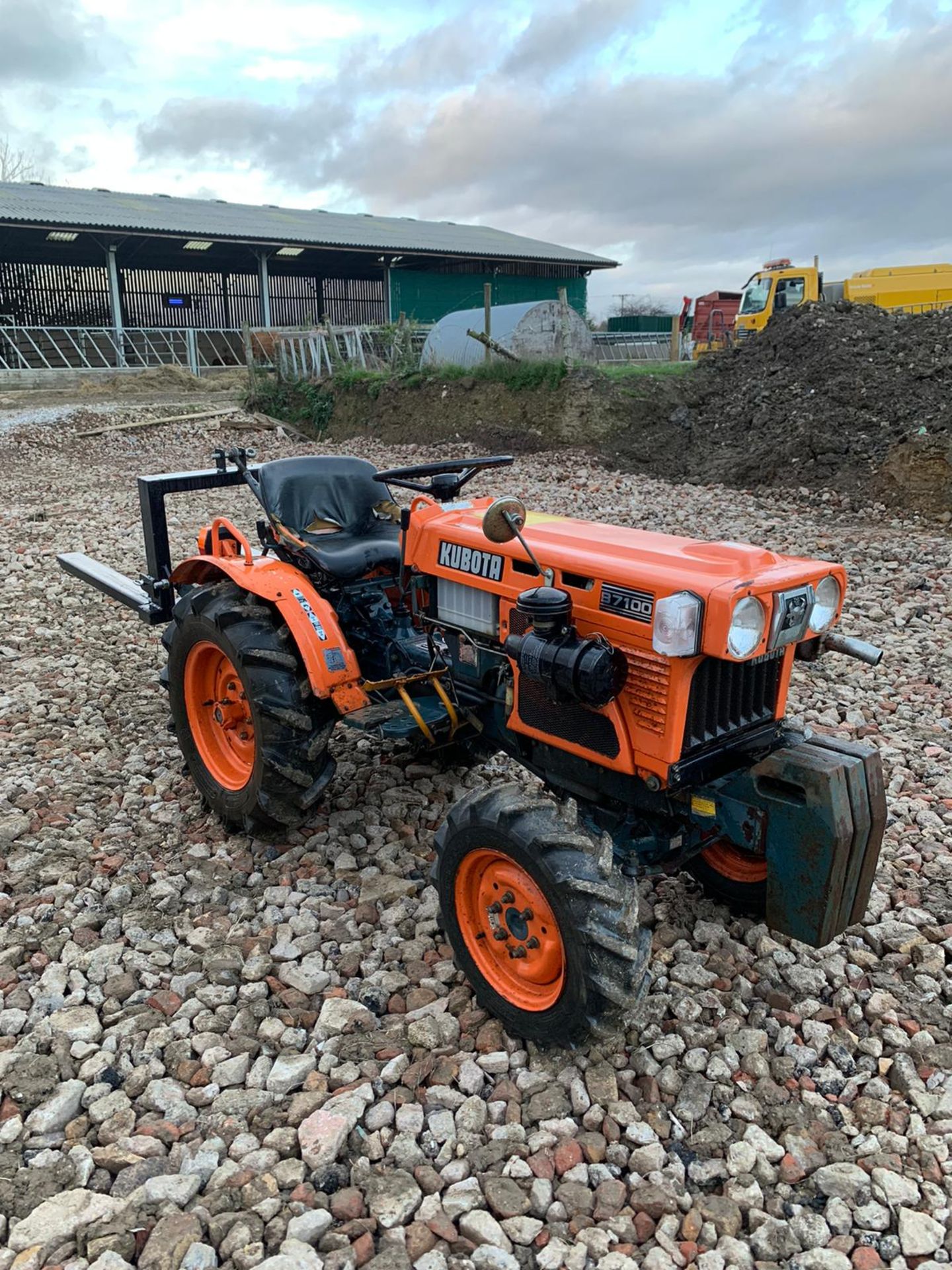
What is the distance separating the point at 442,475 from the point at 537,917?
5.97 ft

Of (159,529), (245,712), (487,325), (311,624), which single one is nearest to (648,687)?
(311,624)

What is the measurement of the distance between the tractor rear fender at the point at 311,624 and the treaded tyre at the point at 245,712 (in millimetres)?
73

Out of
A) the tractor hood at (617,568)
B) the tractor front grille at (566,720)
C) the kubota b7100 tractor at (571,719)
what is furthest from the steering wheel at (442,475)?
the tractor front grille at (566,720)

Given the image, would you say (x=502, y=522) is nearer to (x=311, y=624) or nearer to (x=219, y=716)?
(x=311, y=624)

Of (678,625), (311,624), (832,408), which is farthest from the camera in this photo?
(832,408)

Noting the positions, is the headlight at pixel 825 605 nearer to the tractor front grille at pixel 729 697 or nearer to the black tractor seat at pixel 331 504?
the tractor front grille at pixel 729 697

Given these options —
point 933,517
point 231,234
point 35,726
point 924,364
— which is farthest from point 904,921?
point 231,234

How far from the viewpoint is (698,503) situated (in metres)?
9.95

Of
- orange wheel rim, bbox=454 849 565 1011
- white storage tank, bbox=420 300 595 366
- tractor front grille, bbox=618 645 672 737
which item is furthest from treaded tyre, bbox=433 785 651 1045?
white storage tank, bbox=420 300 595 366

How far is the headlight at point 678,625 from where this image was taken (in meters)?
2.30

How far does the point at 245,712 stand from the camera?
370 cm

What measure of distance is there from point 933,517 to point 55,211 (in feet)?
67.9

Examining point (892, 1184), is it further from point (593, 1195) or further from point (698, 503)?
point (698, 503)

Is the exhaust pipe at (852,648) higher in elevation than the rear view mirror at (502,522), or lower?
lower
